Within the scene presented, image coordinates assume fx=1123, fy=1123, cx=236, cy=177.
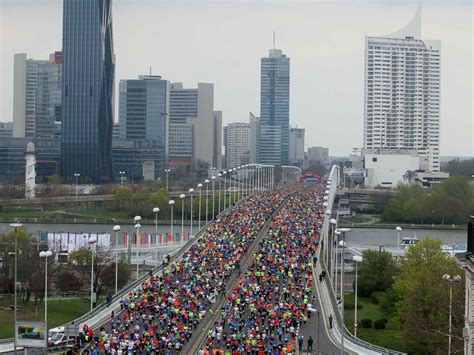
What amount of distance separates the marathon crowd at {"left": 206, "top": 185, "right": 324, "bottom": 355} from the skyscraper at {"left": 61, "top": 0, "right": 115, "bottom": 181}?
361 ft

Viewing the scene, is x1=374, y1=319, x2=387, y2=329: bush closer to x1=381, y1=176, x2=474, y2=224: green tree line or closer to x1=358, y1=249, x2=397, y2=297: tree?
x1=358, y1=249, x2=397, y2=297: tree

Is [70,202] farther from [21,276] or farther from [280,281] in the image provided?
[280,281]

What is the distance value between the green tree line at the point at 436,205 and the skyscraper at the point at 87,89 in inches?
2276

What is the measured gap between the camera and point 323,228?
63062 millimetres

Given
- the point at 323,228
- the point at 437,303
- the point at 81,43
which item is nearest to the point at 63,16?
the point at 81,43

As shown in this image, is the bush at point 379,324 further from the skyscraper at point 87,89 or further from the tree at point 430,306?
the skyscraper at point 87,89

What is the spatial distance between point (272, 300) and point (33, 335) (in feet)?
40.3

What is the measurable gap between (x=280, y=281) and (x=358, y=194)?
9251 cm

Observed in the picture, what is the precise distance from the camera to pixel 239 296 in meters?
41.2

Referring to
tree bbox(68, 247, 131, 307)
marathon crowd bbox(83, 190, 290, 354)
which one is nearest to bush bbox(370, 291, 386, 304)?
marathon crowd bbox(83, 190, 290, 354)

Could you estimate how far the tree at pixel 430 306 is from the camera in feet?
123

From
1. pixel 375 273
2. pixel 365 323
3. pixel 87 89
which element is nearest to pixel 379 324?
pixel 365 323

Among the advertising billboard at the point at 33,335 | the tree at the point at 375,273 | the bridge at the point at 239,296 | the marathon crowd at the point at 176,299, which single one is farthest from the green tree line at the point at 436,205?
the advertising billboard at the point at 33,335

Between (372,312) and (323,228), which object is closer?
(372,312)
